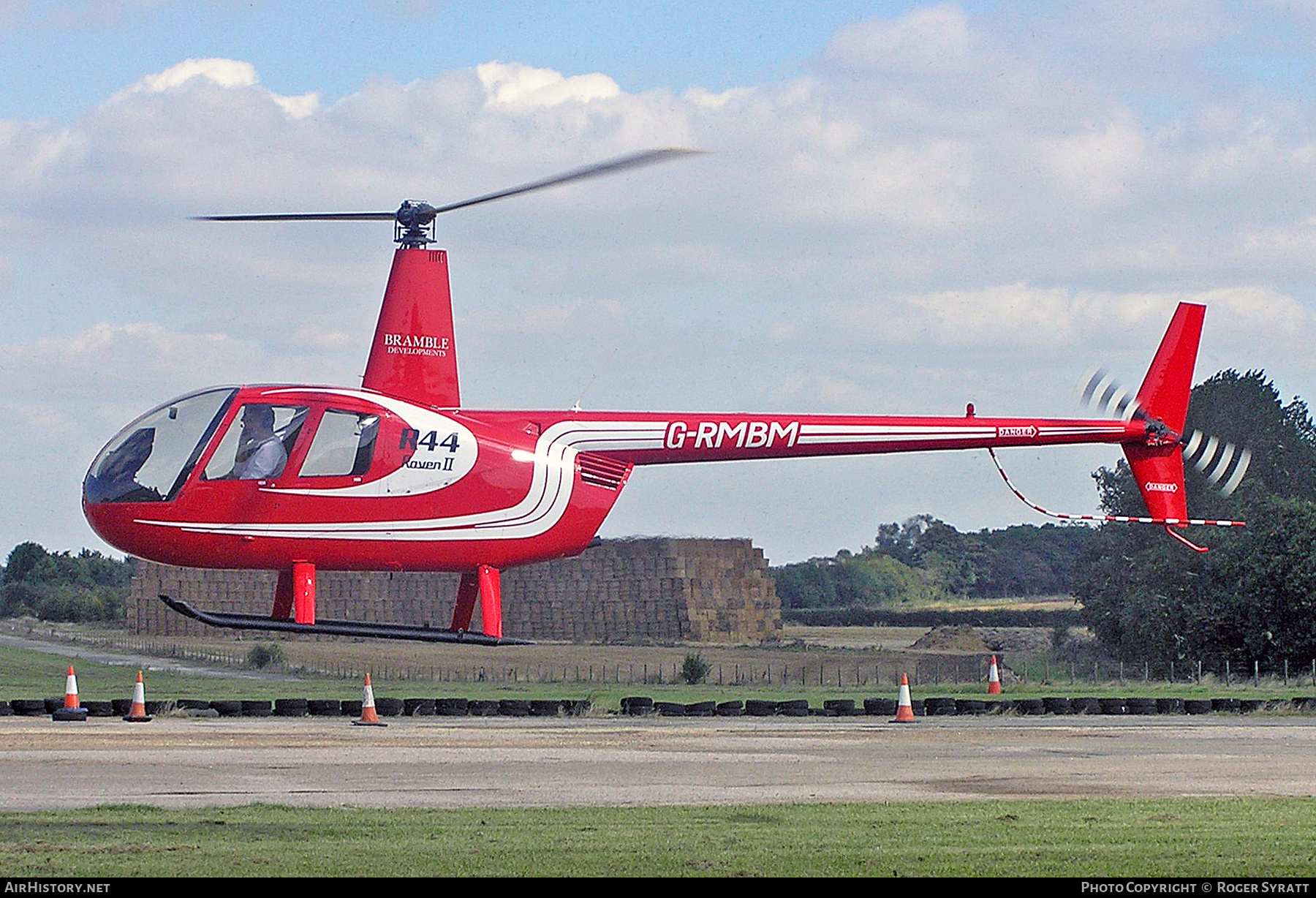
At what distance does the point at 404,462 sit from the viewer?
66.1 feet

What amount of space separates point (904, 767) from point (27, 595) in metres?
122

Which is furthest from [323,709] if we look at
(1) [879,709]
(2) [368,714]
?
(1) [879,709]

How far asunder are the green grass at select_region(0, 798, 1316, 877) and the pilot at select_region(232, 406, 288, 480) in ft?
15.9

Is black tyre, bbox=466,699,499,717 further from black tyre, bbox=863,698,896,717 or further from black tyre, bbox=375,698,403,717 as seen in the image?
black tyre, bbox=863,698,896,717

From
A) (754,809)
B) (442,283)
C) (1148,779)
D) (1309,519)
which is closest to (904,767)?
(1148,779)

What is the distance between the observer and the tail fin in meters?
23.8

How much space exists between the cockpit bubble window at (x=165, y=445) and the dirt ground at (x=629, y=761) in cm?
331

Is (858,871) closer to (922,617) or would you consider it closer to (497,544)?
(497,544)

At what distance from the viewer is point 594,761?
22172 millimetres

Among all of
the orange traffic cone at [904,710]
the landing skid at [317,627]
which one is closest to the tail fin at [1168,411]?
the orange traffic cone at [904,710]

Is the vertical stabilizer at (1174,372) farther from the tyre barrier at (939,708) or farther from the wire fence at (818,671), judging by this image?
the wire fence at (818,671)

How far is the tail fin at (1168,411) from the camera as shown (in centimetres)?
2383

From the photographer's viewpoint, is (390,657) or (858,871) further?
(390,657)

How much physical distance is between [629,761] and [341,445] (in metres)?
5.88
